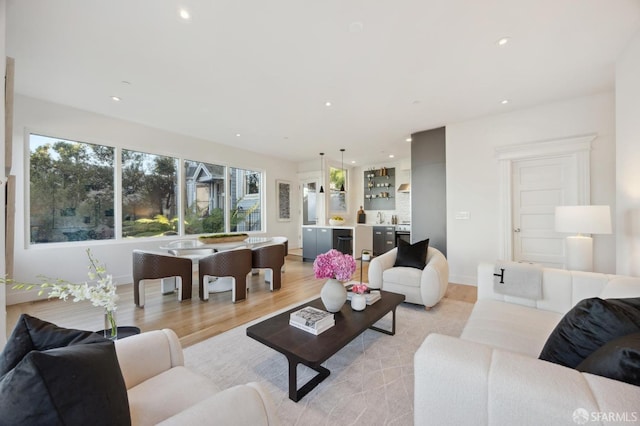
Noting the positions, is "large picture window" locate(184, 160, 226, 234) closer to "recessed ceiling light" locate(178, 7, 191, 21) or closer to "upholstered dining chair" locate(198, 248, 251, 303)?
"upholstered dining chair" locate(198, 248, 251, 303)

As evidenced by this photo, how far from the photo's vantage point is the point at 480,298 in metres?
2.27

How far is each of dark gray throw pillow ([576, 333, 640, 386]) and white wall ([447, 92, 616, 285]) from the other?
3560 millimetres

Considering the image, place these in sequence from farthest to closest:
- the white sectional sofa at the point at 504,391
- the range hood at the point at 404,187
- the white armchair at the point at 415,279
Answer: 1. the range hood at the point at 404,187
2. the white armchair at the point at 415,279
3. the white sectional sofa at the point at 504,391

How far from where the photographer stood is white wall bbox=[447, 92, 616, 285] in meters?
3.29

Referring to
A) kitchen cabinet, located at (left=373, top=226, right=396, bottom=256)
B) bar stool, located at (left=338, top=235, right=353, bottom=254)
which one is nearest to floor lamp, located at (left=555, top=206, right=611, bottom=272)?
bar stool, located at (left=338, top=235, right=353, bottom=254)

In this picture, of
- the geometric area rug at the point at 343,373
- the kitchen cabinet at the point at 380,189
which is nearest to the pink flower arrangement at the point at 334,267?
the geometric area rug at the point at 343,373

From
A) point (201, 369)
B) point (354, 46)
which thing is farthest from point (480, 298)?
point (354, 46)

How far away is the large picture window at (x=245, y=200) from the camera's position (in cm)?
606

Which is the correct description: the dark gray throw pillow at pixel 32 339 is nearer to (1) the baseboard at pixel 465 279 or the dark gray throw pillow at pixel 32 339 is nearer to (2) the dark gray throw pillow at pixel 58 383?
(2) the dark gray throw pillow at pixel 58 383

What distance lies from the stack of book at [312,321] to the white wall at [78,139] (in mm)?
2946

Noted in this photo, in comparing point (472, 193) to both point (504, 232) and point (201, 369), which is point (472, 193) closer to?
point (504, 232)

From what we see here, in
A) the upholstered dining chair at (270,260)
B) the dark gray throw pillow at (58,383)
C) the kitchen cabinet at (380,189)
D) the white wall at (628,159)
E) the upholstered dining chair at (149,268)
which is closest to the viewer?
the dark gray throw pillow at (58,383)

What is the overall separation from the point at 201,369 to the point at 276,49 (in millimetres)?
2834

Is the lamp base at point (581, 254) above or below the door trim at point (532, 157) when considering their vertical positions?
below
